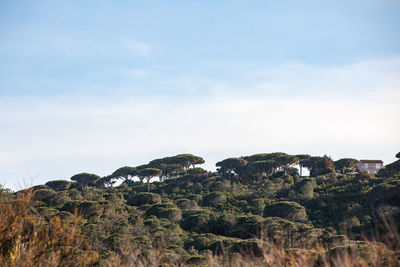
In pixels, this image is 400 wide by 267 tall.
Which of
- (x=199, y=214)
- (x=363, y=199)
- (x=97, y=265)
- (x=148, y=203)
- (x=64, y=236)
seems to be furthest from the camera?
(x=148, y=203)

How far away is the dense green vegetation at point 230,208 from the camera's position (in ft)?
89.7

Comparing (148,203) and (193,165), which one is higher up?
(193,165)

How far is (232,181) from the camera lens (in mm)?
66688

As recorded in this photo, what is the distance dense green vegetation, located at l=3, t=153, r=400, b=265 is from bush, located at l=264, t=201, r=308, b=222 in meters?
0.10

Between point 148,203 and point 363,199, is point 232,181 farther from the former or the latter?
point 363,199

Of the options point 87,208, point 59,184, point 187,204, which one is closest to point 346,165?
point 187,204

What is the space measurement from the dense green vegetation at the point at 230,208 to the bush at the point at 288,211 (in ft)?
0.32

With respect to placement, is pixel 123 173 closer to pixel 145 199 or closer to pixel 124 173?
pixel 124 173

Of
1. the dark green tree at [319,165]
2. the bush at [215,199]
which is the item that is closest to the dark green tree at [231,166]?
the dark green tree at [319,165]

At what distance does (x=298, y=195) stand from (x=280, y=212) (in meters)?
7.48

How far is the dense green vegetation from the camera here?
27.3 meters

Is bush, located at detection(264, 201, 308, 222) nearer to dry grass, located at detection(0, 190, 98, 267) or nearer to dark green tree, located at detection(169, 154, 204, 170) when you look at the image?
dry grass, located at detection(0, 190, 98, 267)

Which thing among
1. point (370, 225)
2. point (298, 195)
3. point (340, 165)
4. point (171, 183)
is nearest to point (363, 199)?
point (298, 195)

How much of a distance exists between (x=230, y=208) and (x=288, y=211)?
799 cm
